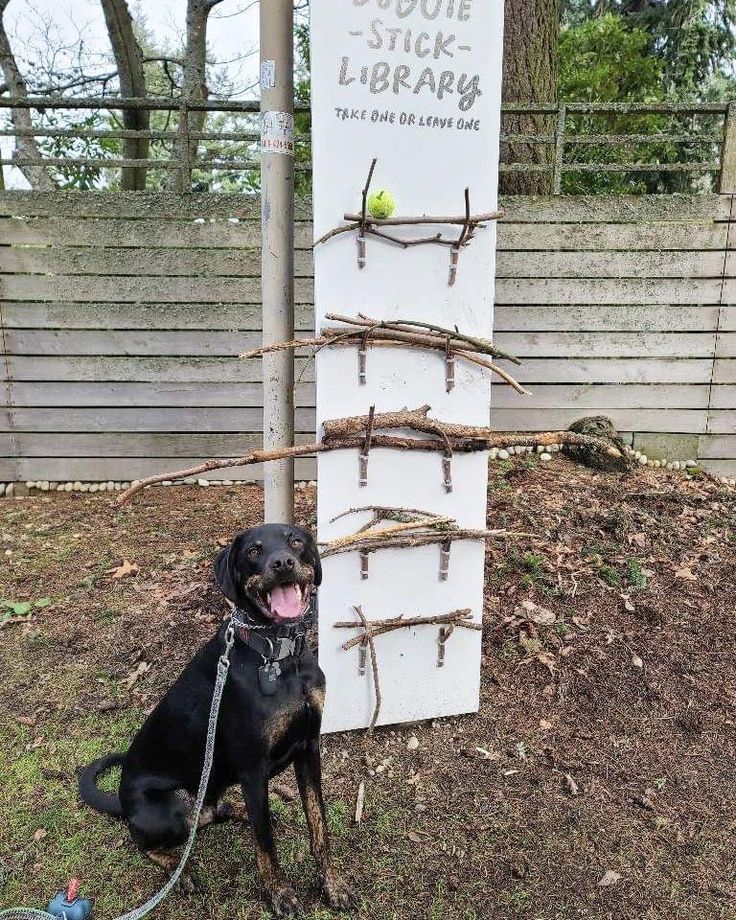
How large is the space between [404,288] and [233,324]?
2.91 metres

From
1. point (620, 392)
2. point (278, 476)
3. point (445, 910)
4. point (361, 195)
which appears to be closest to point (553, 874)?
point (445, 910)

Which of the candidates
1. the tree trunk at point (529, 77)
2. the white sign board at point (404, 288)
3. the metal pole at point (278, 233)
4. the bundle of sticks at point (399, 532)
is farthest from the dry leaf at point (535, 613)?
the tree trunk at point (529, 77)

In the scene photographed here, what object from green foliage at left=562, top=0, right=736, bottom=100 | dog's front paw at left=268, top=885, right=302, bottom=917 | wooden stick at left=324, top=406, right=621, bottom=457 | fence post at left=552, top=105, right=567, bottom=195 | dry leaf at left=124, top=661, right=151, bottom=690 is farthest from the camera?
green foliage at left=562, top=0, right=736, bottom=100

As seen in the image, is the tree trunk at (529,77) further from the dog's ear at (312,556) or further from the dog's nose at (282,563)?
the dog's nose at (282,563)

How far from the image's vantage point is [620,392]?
18.7 ft

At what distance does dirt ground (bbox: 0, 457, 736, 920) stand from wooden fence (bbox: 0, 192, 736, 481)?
736 mm

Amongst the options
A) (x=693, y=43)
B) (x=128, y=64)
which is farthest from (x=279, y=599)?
(x=693, y=43)

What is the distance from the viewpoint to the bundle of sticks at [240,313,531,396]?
291 centimetres

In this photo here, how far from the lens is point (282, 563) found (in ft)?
7.15

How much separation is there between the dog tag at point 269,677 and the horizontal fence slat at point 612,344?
394cm

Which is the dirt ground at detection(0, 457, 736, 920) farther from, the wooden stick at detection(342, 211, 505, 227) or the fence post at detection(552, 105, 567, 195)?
the fence post at detection(552, 105, 567, 195)

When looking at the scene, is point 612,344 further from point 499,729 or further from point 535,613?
point 499,729

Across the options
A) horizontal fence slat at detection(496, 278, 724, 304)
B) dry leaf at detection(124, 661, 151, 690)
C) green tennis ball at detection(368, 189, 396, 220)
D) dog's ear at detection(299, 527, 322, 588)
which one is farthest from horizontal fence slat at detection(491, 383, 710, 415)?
dog's ear at detection(299, 527, 322, 588)

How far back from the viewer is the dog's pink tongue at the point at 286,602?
87.3 inches
